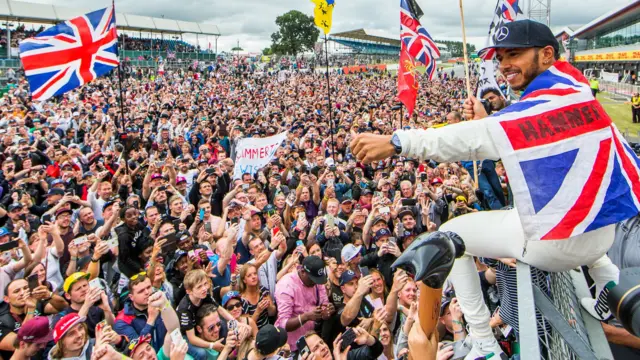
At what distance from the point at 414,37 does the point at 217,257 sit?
6.64m

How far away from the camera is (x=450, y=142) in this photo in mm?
1723

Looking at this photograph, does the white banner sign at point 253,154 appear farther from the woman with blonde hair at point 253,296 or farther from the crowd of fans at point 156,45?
the crowd of fans at point 156,45

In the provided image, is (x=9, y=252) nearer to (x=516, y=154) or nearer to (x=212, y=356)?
(x=212, y=356)

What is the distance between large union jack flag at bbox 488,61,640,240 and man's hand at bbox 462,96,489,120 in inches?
39.8

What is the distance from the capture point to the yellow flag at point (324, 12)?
9016 millimetres

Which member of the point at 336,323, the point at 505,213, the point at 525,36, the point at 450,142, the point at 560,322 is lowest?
the point at 336,323

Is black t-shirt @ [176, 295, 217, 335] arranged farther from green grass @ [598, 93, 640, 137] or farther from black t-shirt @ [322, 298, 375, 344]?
green grass @ [598, 93, 640, 137]

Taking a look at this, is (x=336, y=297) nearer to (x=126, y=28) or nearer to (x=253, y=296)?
(x=253, y=296)

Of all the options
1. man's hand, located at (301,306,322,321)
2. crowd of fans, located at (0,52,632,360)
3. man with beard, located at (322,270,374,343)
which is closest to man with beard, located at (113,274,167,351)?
crowd of fans, located at (0,52,632,360)

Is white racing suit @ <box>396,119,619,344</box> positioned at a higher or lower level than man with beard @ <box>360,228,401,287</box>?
higher

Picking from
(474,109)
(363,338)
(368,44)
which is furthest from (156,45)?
(474,109)

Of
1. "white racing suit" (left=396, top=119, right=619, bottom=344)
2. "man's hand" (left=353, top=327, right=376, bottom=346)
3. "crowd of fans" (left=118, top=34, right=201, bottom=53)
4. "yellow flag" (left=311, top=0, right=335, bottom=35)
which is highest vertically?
"crowd of fans" (left=118, top=34, right=201, bottom=53)

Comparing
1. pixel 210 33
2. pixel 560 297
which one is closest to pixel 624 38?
pixel 210 33

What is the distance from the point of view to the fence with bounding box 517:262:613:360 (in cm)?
160
